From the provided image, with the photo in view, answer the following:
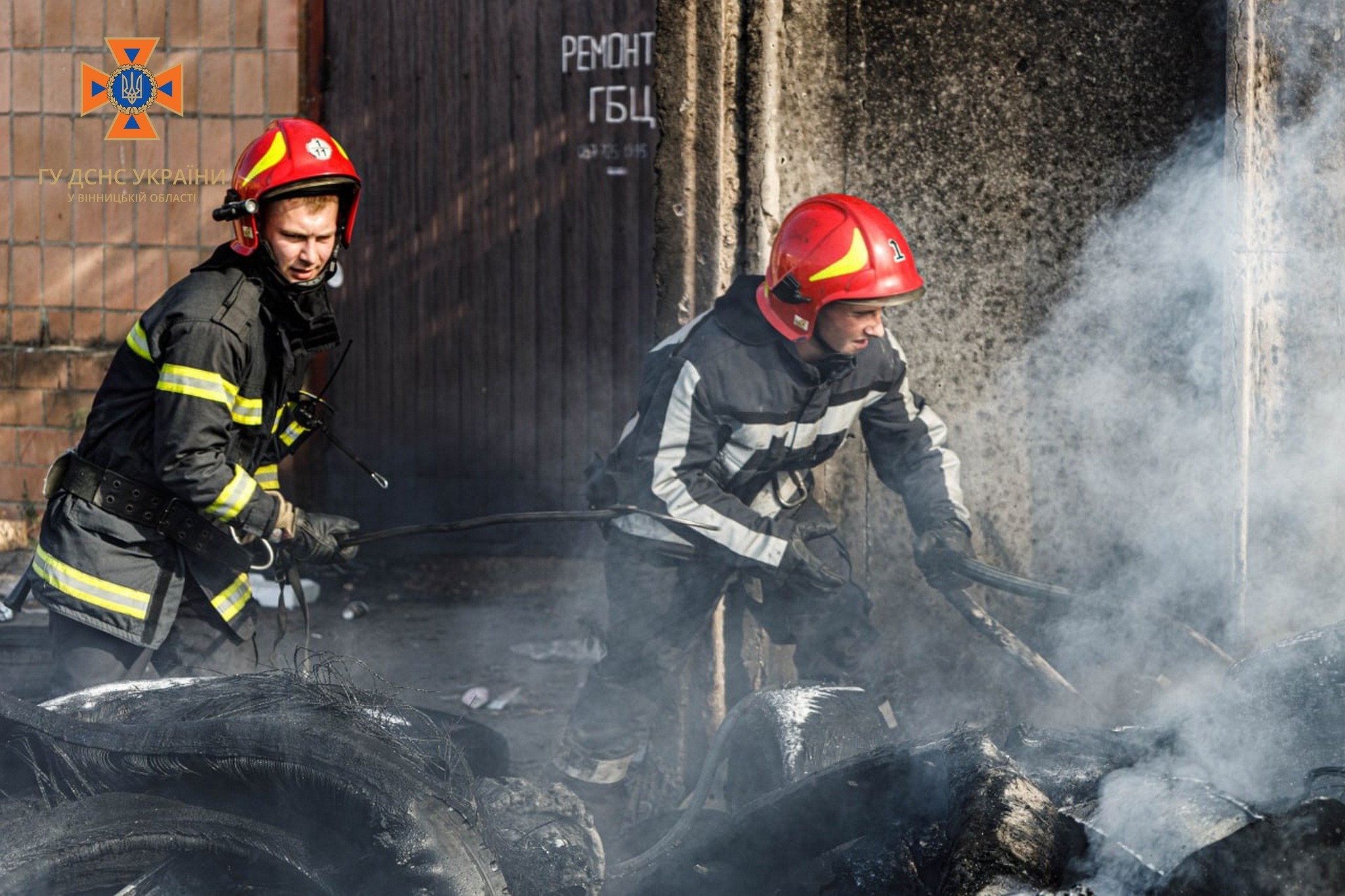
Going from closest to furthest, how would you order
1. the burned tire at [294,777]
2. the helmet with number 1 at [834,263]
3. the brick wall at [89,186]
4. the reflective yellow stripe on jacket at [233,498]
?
the burned tire at [294,777]
the reflective yellow stripe on jacket at [233,498]
the helmet with number 1 at [834,263]
the brick wall at [89,186]

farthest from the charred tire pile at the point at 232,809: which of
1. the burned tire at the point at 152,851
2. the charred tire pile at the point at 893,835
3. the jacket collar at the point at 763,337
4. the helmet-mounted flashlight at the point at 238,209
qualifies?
the jacket collar at the point at 763,337

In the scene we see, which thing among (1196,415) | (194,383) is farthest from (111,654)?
(1196,415)

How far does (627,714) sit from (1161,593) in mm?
1867

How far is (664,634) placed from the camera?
14.5 feet

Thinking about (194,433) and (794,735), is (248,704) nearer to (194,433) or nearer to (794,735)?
(194,433)

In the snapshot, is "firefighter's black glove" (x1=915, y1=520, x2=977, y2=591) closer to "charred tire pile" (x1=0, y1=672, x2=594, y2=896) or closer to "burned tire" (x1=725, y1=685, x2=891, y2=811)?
"burned tire" (x1=725, y1=685, x2=891, y2=811)

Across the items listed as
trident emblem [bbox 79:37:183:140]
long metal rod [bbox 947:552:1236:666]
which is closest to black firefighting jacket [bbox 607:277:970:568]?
long metal rod [bbox 947:552:1236:666]

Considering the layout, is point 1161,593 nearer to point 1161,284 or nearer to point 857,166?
point 1161,284

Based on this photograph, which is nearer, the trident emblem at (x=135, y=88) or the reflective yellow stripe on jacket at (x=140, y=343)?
the reflective yellow stripe on jacket at (x=140, y=343)

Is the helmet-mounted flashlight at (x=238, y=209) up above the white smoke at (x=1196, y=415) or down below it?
above

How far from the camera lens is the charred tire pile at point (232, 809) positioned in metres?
2.84

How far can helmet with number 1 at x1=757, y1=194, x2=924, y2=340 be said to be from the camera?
3930 mm

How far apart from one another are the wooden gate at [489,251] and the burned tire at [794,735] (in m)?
3.45

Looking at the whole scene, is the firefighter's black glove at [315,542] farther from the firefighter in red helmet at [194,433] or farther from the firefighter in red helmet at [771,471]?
the firefighter in red helmet at [771,471]
